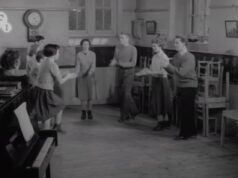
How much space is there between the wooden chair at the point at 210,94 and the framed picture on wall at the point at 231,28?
49 centimetres

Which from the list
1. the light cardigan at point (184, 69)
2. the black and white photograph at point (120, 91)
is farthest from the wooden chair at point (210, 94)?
the light cardigan at point (184, 69)

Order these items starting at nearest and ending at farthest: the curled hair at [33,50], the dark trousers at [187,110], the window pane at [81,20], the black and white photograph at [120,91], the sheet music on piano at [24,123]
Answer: the sheet music on piano at [24,123] < the black and white photograph at [120,91] < the dark trousers at [187,110] < the curled hair at [33,50] < the window pane at [81,20]

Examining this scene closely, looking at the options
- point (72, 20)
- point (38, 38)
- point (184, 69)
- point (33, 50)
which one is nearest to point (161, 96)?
point (184, 69)

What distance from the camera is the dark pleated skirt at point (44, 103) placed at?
19.9 feet

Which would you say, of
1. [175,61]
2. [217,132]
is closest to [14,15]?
[175,61]

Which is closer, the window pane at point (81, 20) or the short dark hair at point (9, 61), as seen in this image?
the short dark hair at point (9, 61)

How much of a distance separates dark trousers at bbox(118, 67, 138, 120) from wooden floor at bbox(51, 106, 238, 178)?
225 mm

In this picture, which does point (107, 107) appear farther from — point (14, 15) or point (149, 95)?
point (14, 15)

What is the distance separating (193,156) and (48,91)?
2097 millimetres

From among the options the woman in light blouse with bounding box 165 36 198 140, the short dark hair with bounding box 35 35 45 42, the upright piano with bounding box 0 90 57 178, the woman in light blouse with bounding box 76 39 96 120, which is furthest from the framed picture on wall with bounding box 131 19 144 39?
the upright piano with bounding box 0 90 57 178

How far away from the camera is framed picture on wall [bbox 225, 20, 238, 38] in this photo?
6.96 metres

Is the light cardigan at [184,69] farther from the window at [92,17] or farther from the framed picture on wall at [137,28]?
the window at [92,17]

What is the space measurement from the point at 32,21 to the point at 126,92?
245 cm

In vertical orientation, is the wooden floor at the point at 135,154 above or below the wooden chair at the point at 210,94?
below
